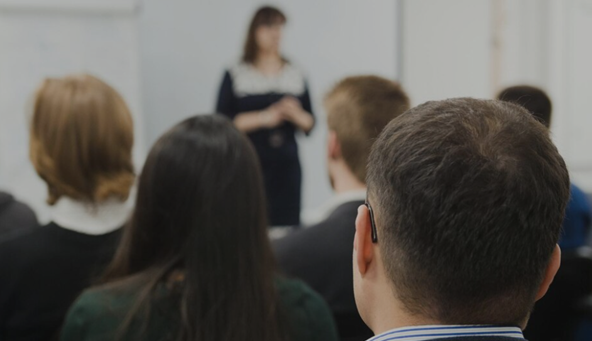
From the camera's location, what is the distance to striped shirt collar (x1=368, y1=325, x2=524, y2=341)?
0.70 m

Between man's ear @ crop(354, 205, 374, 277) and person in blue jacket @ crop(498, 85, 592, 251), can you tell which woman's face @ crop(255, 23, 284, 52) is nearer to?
person in blue jacket @ crop(498, 85, 592, 251)

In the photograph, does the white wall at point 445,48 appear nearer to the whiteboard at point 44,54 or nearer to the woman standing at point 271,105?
the woman standing at point 271,105

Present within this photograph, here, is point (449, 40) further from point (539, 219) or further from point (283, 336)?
point (539, 219)

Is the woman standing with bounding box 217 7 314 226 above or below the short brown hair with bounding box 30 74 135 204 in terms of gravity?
below

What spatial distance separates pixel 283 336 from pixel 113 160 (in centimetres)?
68

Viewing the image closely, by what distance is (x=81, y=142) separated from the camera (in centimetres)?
178

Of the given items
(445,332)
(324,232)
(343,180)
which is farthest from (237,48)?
(445,332)

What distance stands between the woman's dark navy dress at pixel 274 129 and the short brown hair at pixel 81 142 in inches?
88.2

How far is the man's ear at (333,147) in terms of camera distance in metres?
1.99

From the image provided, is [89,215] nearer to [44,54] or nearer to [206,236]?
[206,236]

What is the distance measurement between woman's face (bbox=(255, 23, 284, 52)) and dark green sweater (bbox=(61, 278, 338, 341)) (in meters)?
2.84

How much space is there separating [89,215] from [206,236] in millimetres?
488

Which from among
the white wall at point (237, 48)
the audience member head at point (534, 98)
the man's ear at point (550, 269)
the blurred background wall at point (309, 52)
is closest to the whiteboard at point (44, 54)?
the blurred background wall at point (309, 52)

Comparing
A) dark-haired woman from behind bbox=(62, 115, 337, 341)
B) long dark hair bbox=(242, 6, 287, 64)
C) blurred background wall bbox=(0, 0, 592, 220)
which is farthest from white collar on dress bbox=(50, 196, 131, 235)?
long dark hair bbox=(242, 6, 287, 64)
